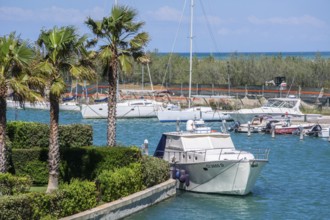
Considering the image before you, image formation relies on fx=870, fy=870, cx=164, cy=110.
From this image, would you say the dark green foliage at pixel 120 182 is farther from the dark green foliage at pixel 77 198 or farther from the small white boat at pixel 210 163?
the small white boat at pixel 210 163

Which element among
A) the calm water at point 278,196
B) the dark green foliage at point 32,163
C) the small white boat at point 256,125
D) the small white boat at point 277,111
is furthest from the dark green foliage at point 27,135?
the small white boat at point 277,111

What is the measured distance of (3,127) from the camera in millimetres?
29734

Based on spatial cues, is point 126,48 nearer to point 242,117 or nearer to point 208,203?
point 208,203

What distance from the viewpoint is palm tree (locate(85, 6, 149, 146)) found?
36125 mm

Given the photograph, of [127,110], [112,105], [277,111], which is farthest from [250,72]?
[112,105]

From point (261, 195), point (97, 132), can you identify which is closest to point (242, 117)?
point (97, 132)

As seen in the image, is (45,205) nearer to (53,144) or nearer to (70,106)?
(53,144)

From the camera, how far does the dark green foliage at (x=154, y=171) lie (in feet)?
115

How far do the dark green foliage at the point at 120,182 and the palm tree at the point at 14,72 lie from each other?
358 cm

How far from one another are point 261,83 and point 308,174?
73.1 meters

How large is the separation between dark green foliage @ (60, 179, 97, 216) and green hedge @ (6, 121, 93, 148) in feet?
26.4

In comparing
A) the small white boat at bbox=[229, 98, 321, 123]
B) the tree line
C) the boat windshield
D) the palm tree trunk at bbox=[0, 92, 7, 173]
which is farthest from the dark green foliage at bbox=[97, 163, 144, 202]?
the tree line

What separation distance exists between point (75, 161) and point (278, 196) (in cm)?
1054

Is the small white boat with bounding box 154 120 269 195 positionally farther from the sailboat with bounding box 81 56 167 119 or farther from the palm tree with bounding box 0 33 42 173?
the sailboat with bounding box 81 56 167 119
